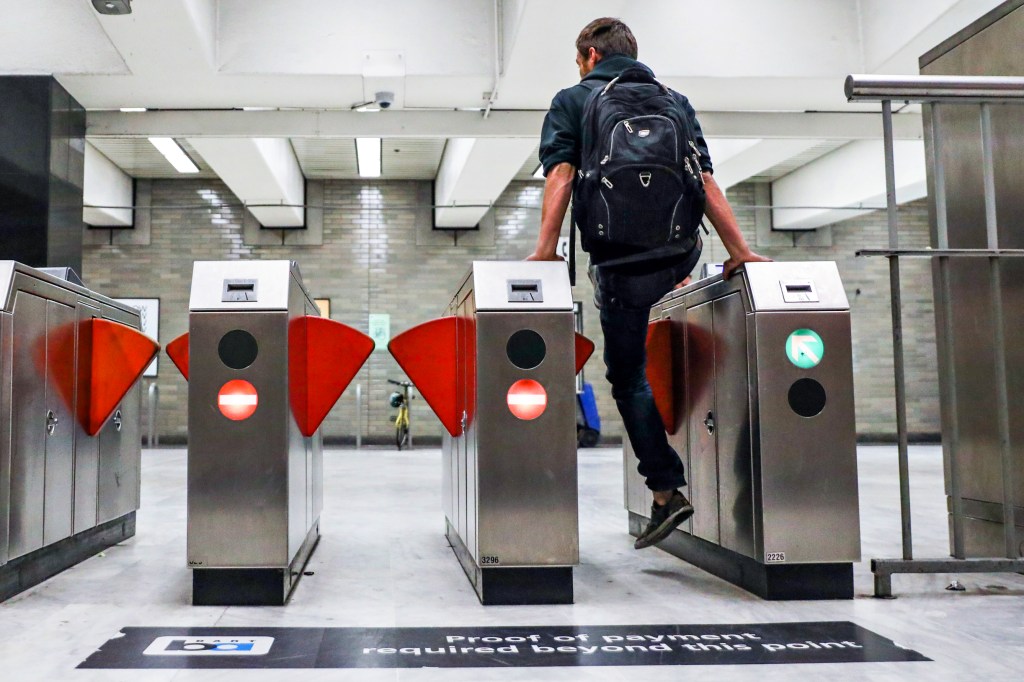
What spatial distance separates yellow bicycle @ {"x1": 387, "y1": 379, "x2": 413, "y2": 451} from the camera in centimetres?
1157

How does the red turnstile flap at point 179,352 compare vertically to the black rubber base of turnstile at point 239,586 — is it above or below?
above

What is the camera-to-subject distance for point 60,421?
10.4 feet

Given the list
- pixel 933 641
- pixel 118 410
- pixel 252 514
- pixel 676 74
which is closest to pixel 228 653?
pixel 252 514

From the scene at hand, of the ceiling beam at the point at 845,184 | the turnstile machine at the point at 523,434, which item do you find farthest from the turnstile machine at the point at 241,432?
the ceiling beam at the point at 845,184

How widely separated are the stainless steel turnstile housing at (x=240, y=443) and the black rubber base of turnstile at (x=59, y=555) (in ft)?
2.32

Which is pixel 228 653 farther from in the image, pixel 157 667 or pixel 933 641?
pixel 933 641

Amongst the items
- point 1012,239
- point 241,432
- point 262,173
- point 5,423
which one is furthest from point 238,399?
point 262,173

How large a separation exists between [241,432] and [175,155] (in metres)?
9.29

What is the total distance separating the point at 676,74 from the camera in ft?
21.3

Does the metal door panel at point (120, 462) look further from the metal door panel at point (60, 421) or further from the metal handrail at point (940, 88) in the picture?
the metal handrail at point (940, 88)

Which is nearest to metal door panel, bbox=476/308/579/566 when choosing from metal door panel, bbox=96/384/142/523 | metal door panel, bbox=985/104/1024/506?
metal door panel, bbox=985/104/1024/506

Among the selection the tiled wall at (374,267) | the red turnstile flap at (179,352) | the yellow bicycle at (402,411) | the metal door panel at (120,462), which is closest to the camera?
the red turnstile flap at (179,352)

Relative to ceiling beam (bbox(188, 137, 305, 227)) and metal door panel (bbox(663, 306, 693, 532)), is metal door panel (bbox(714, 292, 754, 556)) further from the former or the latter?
ceiling beam (bbox(188, 137, 305, 227))

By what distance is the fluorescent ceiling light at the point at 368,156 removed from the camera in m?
10.2
